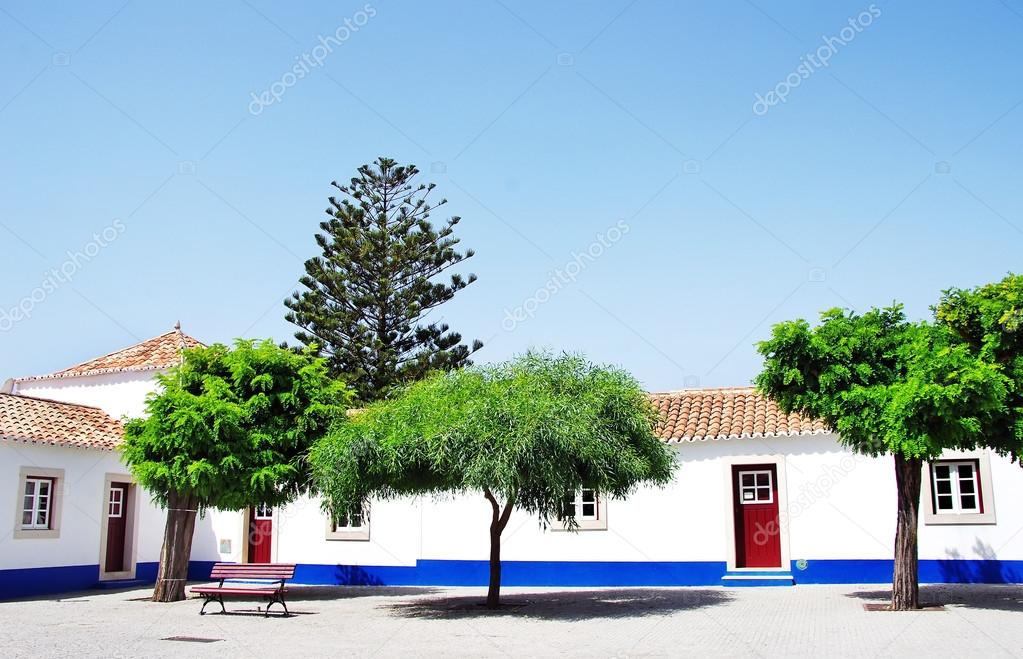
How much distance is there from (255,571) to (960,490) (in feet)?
37.0

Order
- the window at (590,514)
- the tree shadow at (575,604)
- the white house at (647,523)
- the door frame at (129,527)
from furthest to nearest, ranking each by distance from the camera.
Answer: the door frame at (129,527) < the window at (590,514) < the white house at (647,523) < the tree shadow at (575,604)

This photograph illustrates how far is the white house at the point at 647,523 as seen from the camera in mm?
15422

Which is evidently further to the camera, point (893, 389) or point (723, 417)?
point (723, 417)

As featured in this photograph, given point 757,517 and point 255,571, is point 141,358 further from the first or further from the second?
point 757,517

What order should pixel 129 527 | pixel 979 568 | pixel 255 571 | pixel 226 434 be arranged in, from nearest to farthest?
pixel 255 571 → pixel 226 434 → pixel 979 568 → pixel 129 527

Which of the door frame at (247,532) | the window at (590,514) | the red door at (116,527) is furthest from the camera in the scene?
the door frame at (247,532)

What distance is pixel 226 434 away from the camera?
14336 mm

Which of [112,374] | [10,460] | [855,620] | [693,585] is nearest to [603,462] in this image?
[855,620]

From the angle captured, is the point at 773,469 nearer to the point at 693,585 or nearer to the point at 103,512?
the point at 693,585

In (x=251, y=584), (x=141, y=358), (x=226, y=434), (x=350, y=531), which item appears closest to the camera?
(x=251, y=584)

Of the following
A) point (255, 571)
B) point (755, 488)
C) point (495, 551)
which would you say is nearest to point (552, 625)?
point (495, 551)

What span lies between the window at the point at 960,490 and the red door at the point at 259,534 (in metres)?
12.4

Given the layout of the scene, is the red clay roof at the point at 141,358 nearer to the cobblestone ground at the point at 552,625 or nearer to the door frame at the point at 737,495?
the cobblestone ground at the point at 552,625

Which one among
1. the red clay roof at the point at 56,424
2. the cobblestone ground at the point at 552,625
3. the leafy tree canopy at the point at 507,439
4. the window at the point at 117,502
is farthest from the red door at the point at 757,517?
the window at the point at 117,502
